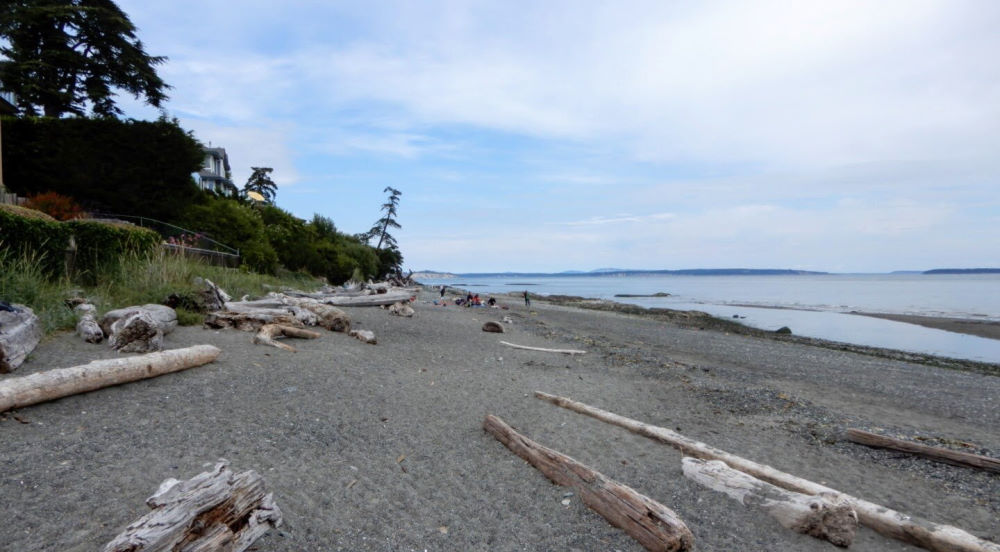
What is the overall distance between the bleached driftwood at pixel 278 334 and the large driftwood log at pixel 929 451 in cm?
732

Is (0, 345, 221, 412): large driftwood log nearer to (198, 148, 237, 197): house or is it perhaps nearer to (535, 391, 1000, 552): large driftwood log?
(535, 391, 1000, 552): large driftwood log

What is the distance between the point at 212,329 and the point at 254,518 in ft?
20.7

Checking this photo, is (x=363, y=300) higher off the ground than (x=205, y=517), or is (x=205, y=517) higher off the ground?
(x=363, y=300)

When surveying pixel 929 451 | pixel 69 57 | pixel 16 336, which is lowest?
pixel 929 451

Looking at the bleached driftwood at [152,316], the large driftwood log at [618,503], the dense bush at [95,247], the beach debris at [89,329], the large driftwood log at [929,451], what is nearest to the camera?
the large driftwood log at [618,503]

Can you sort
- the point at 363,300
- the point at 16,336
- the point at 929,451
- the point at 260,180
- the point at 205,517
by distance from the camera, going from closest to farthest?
1. the point at 205,517
2. the point at 16,336
3. the point at 929,451
4. the point at 363,300
5. the point at 260,180

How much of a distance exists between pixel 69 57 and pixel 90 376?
27615 mm

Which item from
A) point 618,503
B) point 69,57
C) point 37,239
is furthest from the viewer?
point 69,57

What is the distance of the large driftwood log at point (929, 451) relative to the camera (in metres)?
5.33

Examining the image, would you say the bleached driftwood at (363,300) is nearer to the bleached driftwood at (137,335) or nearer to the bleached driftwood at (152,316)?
the bleached driftwood at (152,316)

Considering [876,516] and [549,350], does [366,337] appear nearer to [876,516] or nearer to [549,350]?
[549,350]

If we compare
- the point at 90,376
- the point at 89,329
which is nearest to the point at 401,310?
the point at 89,329

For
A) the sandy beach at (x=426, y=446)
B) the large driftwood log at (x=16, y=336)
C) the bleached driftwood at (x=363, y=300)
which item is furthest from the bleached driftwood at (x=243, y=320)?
the bleached driftwood at (x=363, y=300)

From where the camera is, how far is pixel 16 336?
17.1ft
